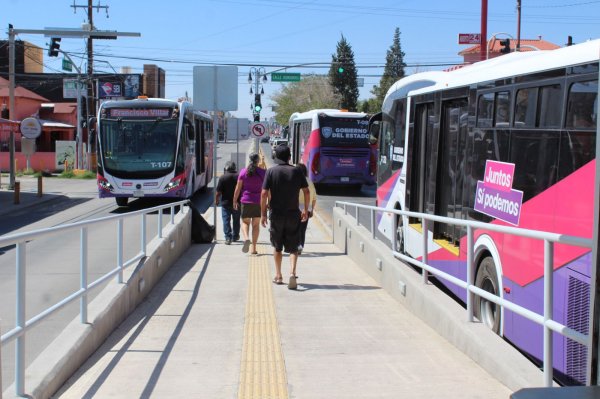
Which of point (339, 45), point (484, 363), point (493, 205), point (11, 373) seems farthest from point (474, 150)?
point (339, 45)

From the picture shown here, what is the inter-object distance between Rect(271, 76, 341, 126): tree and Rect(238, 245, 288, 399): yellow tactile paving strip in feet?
281

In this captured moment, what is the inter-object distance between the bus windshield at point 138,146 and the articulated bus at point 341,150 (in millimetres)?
7397

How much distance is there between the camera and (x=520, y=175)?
634 cm

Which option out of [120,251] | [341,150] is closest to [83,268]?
[120,251]

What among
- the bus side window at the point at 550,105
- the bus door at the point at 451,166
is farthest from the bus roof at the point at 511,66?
the bus door at the point at 451,166

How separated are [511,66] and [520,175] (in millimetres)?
1309

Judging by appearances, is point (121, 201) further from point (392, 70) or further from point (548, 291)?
point (392, 70)

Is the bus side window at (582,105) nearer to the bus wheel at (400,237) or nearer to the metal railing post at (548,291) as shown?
the metal railing post at (548,291)

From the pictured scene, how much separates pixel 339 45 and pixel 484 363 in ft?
336

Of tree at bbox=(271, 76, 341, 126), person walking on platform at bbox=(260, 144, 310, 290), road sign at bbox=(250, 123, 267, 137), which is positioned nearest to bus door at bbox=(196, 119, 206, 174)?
road sign at bbox=(250, 123, 267, 137)

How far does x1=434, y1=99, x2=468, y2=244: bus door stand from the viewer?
852 cm

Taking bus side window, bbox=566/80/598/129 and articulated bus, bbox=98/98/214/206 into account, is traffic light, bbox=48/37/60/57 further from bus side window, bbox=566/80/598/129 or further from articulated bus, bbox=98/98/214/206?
bus side window, bbox=566/80/598/129

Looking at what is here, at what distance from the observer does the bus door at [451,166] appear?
8523mm

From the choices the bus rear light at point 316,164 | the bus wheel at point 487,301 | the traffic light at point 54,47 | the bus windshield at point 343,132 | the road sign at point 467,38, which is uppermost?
the road sign at point 467,38
